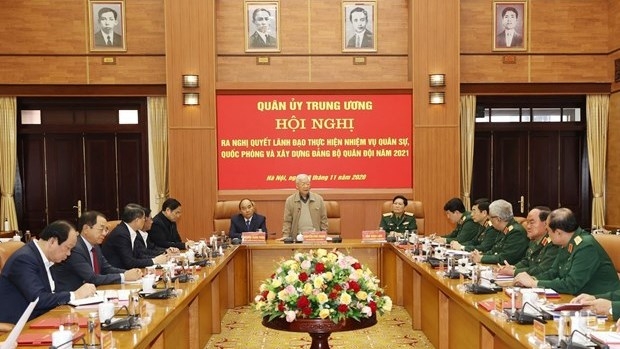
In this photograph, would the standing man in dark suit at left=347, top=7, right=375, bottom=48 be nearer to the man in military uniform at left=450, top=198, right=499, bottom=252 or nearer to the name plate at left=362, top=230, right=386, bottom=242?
the name plate at left=362, top=230, right=386, bottom=242

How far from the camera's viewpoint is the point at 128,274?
13.3ft

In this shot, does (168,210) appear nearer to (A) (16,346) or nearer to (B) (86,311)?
(B) (86,311)

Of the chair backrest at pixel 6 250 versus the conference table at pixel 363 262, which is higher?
the chair backrest at pixel 6 250

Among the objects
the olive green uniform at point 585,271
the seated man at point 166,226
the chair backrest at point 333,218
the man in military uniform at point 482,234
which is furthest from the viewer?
the chair backrest at point 333,218

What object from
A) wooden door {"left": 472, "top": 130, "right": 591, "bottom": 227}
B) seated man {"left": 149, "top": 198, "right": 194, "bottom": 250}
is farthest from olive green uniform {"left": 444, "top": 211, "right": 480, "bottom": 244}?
wooden door {"left": 472, "top": 130, "right": 591, "bottom": 227}

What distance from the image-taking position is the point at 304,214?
712cm

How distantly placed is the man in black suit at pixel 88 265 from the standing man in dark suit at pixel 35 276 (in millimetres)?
462

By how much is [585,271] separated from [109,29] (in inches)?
308

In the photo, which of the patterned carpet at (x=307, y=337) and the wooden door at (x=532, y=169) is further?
the wooden door at (x=532, y=169)

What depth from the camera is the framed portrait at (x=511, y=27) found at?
30.4 feet

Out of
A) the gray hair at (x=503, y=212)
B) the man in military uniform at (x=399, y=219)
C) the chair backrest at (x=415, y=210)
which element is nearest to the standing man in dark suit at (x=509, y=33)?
the chair backrest at (x=415, y=210)

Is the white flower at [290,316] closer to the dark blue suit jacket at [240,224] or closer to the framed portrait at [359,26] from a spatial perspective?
Answer: the dark blue suit jacket at [240,224]

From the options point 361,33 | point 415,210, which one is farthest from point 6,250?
point 361,33

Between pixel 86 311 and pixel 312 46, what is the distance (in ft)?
22.2
